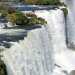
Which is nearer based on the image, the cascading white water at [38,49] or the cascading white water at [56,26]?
the cascading white water at [38,49]

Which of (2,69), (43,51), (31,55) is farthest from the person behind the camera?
(43,51)

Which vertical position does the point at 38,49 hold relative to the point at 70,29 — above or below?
above

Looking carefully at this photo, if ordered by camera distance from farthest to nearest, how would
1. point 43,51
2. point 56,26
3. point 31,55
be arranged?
point 56,26 < point 43,51 < point 31,55

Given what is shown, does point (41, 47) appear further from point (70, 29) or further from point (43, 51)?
point (70, 29)

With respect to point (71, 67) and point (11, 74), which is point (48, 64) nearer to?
point (71, 67)

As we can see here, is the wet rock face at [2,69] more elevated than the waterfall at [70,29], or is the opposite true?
the wet rock face at [2,69]

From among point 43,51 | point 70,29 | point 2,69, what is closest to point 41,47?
point 43,51

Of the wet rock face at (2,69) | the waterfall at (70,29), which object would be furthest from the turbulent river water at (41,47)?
the wet rock face at (2,69)


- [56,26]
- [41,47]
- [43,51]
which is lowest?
[43,51]

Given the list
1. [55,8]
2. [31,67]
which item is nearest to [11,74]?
[31,67]

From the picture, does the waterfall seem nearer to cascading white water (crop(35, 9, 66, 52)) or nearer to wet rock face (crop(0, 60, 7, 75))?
cascading white water (crop(35, 9, 66, 52))

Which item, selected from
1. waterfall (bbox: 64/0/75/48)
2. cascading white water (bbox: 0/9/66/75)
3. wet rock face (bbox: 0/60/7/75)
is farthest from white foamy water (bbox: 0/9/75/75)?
waterfall (bbox: 64/0/75/48)

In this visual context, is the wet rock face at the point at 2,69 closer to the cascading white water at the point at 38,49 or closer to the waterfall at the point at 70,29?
the cascading white water at the point at 38,49
